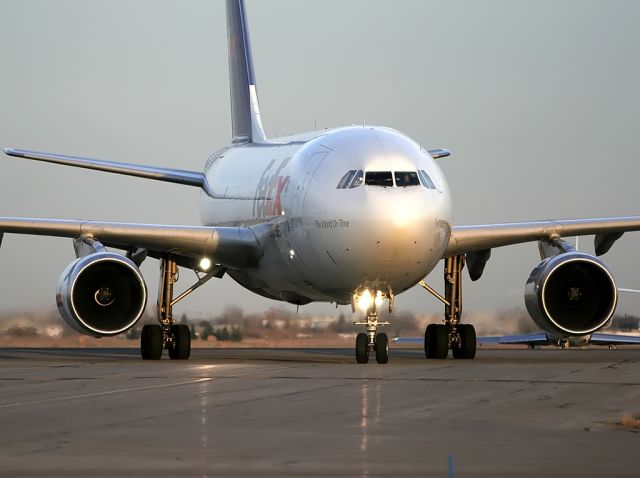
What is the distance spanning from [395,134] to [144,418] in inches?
526

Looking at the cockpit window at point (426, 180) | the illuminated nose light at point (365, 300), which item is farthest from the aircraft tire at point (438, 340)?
the cockpit window at point (426, 180)

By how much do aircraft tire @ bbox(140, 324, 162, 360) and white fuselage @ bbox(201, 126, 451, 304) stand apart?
2420 millimetres

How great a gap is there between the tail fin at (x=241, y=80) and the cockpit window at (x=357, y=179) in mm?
11960

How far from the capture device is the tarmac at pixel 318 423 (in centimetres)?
954

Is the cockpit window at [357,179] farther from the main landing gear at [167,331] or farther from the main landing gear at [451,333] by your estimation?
the main landing gear at [167,331]

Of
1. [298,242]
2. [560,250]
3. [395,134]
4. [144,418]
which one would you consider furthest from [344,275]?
[144,418]

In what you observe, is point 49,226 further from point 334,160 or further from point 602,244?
point 602,244

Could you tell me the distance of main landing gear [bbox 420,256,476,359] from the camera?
2689 centimetres

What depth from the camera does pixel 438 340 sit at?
88.0ft

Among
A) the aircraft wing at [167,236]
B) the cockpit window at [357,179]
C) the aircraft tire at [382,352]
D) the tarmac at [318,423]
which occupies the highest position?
the cockpit window at [357,179]

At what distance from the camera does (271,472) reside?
920 centimetres

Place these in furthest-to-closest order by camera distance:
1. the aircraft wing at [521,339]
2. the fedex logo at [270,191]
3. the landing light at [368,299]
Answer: the aircraft wing at [521,339] → the fedex logo at [270,191] → the landing light at [368,299]

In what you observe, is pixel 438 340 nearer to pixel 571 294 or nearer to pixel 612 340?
pixel 571 294

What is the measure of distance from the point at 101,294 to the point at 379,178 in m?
5.51
